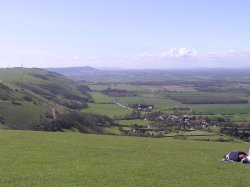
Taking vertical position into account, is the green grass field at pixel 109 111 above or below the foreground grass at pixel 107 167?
below

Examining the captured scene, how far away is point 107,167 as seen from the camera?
22.8 metres

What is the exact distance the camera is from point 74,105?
172 meters

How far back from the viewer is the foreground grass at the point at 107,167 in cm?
1911

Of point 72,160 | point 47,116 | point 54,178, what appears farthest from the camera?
Answer: point 47,116

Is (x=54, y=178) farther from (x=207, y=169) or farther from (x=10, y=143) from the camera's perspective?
Result: (x=10, y=143)

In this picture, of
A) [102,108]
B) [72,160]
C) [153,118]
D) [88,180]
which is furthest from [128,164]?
[102,108]

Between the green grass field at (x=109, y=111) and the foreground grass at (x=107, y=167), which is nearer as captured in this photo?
the foreground grass at (x=107, y=167)

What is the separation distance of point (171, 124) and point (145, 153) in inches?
3268

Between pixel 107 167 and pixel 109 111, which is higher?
pixel 107 167

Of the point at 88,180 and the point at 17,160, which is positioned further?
the point at 17,160

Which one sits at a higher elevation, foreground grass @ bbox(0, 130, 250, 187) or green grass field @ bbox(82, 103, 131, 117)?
foreground grass @ bbox(0, 130, 250, 187)

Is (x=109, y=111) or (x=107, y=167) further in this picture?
(x=109, y=111)

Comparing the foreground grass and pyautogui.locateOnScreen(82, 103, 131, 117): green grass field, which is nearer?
the foreground grass

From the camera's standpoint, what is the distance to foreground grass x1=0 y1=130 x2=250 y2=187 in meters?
19.1
